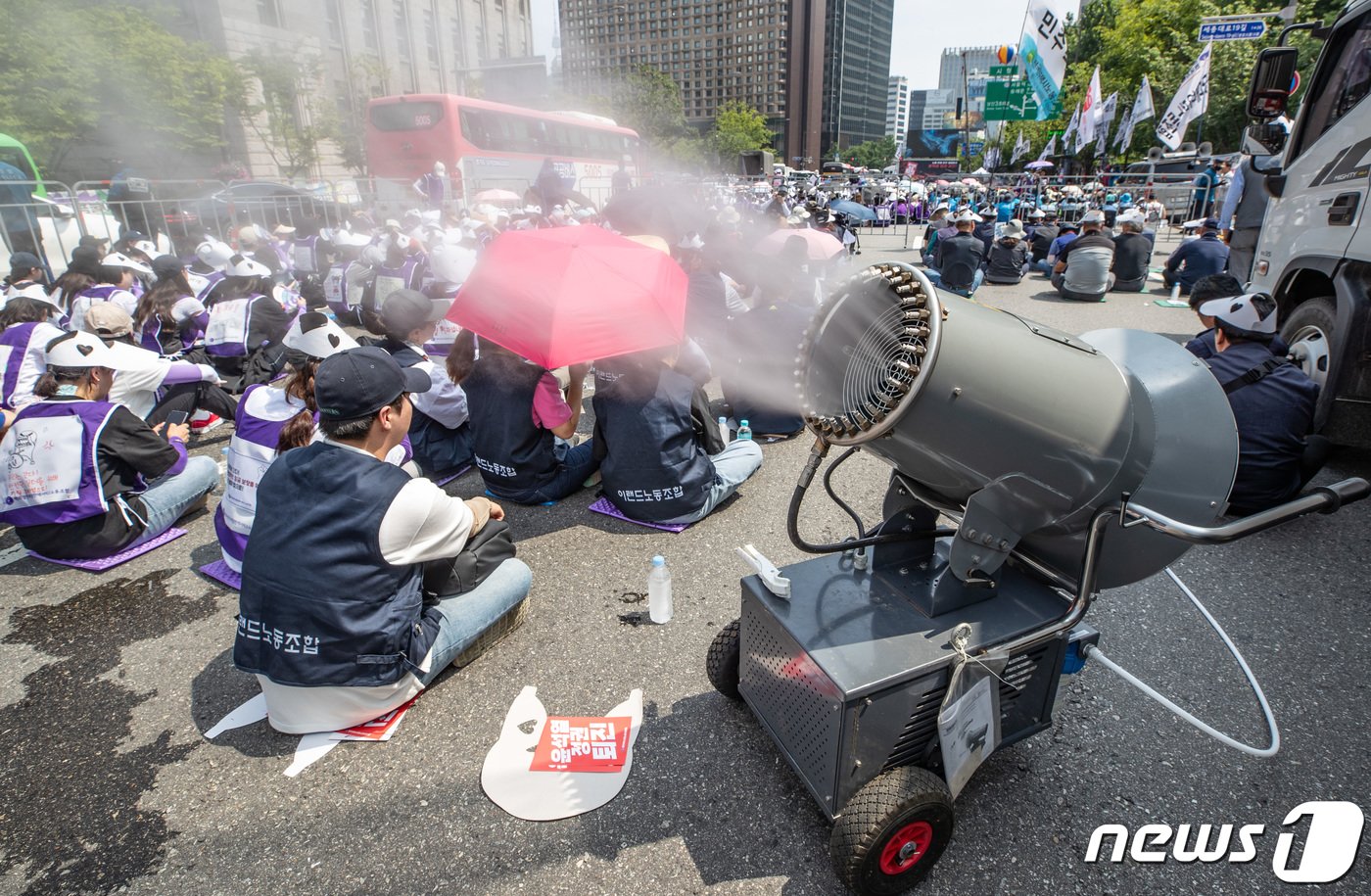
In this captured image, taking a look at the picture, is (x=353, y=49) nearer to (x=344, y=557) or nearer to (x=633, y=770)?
(x=344, y=557)

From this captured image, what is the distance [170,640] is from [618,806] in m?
2.47

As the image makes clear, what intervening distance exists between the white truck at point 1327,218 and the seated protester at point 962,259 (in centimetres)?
443

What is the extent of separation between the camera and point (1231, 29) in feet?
42.1

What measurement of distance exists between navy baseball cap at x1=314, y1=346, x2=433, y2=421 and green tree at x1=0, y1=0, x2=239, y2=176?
2970 cm

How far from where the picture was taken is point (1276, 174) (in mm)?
5457

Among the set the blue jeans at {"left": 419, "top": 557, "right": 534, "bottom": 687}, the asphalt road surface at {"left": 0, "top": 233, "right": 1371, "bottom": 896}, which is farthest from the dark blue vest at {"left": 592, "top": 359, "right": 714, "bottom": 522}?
the blue jeans at {"left": 419, "top": 557, "right": 534, "bottom": 687}

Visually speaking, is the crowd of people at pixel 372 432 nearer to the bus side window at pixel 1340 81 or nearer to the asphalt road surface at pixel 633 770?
the asphalt road surface at pixel 633 770

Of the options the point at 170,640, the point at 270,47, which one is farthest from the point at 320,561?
the point at 270,47

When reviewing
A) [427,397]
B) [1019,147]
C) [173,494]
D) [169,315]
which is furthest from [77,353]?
[1019,147]

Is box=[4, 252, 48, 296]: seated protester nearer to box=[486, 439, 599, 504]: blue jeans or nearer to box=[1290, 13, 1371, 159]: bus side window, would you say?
box=[486, 439, 599, 504]: blue jeans

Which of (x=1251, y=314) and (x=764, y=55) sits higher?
(x=764, y=55)

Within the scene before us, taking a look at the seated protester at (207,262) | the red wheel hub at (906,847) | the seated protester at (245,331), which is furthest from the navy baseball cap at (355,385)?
the seated protester at (207,262)

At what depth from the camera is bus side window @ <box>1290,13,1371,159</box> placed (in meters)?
4.51

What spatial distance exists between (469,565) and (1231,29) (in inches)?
679
